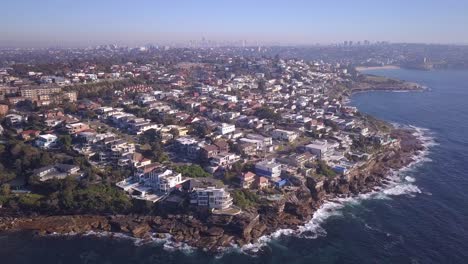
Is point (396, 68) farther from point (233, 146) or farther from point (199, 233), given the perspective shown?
point (199, 233)

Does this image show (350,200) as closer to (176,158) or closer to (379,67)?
(176,158)

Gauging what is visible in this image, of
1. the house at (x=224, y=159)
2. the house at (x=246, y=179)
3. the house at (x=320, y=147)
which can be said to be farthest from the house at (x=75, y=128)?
the house at (x=320, y=147)

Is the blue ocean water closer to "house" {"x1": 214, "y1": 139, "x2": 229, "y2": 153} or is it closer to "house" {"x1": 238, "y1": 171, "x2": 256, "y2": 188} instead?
"house" {"x1": 238, "y1": 171, "x2": 256, "y2": 188}

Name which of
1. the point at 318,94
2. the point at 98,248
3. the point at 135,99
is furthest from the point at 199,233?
the point at 318,94

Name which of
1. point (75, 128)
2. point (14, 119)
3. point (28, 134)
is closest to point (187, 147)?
point (75, 128)

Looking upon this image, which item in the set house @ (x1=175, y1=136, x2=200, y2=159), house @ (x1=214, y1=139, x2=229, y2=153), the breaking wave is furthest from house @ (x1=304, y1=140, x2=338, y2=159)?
house @ (x1=175, y1=136, x2=200, y2=159)

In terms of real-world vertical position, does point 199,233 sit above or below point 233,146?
below
